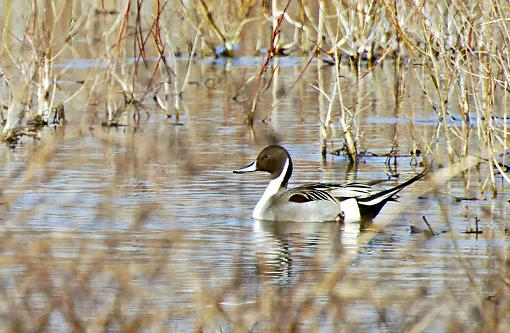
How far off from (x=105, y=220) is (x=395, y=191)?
2.23 metres

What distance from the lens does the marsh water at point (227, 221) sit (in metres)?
7.38

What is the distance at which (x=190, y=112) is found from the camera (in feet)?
58.8

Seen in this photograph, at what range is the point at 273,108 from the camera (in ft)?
49.2

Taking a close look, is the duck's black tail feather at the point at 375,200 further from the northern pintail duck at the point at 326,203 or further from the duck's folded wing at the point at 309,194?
the duck's folded wing at the point at 309,194

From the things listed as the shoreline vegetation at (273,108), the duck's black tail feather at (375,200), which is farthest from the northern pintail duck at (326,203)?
the shoreline vegetation at (273,108)

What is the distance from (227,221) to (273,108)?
4474 millimetres


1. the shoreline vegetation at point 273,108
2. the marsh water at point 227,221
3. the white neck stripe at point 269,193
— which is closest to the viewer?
the shoreline vegetation at point 273,108

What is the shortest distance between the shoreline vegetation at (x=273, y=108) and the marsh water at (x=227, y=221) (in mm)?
80

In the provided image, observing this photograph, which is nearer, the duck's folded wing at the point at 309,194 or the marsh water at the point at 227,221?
the marsh water at the point at 227,221

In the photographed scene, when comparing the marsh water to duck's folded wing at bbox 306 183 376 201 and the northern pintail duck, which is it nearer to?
the northern pintail duck

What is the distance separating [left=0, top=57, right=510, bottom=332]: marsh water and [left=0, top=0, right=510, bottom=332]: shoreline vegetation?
0.08 metres

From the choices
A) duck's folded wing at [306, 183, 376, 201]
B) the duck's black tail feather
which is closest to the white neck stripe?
duck's folded wing at [306, 183, 376, 201]

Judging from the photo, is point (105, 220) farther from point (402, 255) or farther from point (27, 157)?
point (27, 157)

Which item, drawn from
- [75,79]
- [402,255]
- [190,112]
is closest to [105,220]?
[402,255]
